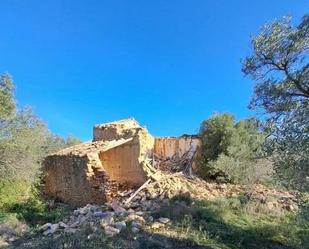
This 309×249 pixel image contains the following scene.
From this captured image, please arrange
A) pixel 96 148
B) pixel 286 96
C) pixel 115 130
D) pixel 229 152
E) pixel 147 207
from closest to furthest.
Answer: pixel 286 96
pixel 147 207
pixel 96 148
pixel 229 152
pixel 115 130

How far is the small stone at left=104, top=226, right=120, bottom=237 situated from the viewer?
444 inches

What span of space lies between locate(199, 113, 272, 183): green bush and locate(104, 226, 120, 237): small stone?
9.49 metres

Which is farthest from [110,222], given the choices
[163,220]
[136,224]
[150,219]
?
[163,220]

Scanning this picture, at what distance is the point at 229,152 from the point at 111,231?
1112 cm

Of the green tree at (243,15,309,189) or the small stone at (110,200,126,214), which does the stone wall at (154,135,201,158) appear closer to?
the small stone at (110,200,126,214)

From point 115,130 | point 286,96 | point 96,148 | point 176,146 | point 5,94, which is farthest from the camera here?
point 176,146

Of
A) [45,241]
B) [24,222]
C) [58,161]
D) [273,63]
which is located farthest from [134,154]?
[273,63]

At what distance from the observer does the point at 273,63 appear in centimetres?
1116

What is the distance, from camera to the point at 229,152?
21.2 metres

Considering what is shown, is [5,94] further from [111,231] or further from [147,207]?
[111,231]

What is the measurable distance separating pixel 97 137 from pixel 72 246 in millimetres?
13309

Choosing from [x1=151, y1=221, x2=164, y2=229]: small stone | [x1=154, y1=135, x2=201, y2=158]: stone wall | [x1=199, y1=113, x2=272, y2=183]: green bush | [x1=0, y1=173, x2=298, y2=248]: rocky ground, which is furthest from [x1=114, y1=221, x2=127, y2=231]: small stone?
[x1=154, y1=135, x2=201, y2=158]: stone wall

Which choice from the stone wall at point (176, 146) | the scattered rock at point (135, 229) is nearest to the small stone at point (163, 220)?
the scattered rock at point (135, 229)

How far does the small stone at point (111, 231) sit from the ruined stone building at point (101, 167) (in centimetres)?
614
